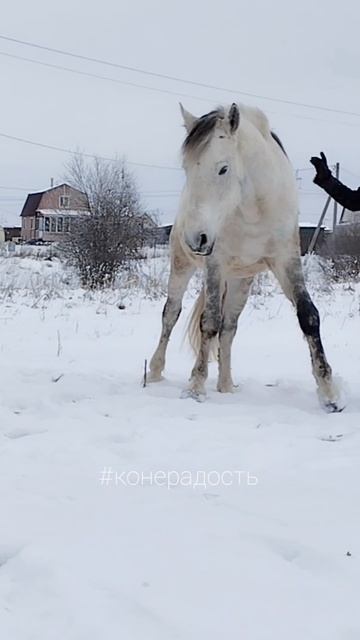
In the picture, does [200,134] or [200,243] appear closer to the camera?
[200,243]

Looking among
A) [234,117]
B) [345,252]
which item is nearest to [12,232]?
[345,252]

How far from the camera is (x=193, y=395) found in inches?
194

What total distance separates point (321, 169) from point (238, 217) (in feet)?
2.47

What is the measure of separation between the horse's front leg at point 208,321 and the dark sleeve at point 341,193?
1043 millimetres

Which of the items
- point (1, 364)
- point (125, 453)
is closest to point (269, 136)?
point (1, 364)

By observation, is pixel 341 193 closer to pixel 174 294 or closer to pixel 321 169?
pixel 321 169

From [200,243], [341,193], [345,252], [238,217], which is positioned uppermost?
[341,193]

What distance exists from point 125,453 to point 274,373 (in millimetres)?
2925

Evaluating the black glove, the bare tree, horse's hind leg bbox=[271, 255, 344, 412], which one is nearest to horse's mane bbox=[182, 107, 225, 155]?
the black glove

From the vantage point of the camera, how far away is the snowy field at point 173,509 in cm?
179

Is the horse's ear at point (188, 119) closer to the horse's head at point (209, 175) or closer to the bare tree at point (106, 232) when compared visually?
the horse's head at point (209, 175)

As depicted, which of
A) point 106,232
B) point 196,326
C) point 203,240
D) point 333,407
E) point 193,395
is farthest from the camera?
point 106,232

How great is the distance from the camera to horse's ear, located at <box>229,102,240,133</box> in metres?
4.76

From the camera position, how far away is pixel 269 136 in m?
5.51
